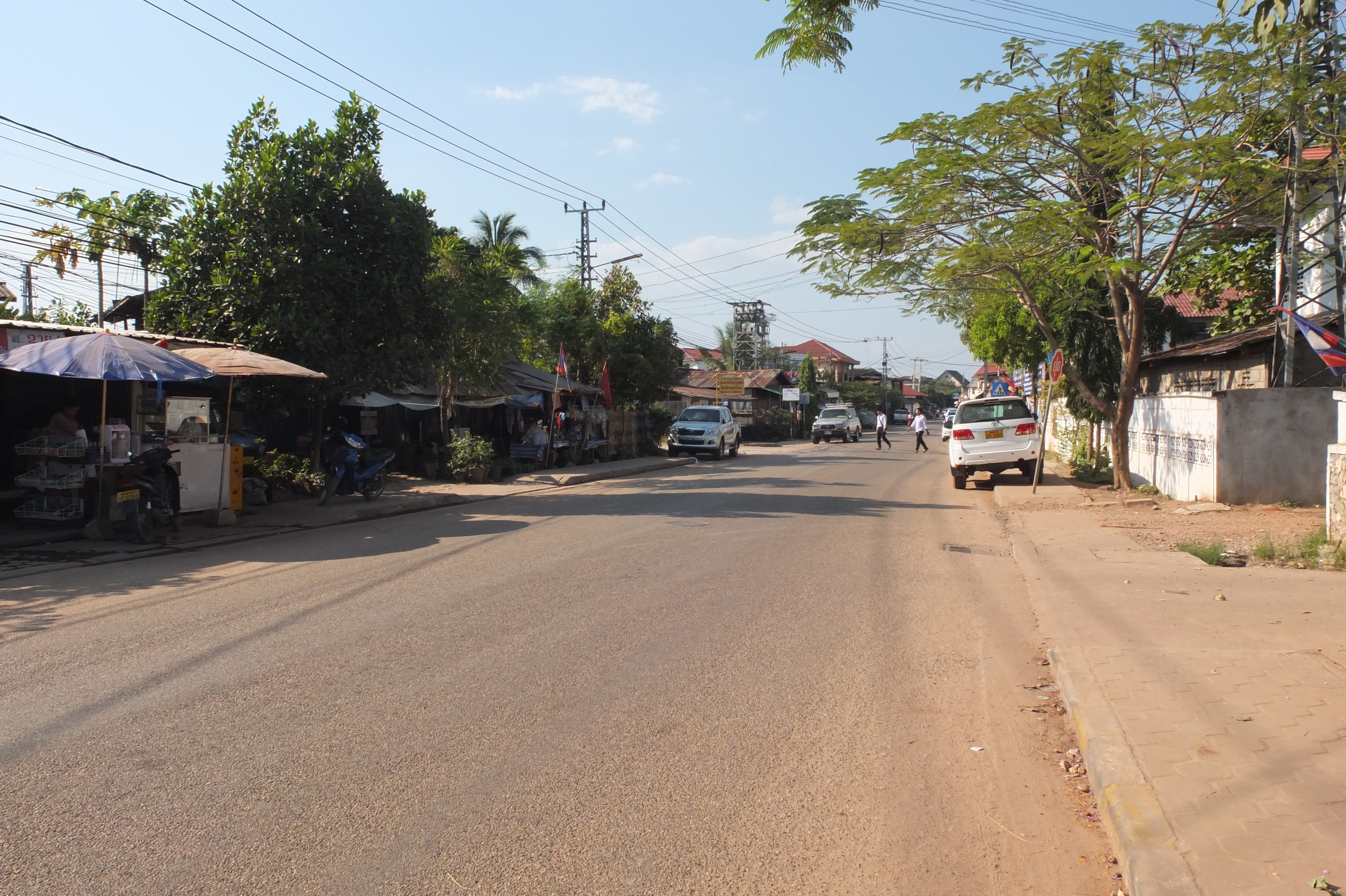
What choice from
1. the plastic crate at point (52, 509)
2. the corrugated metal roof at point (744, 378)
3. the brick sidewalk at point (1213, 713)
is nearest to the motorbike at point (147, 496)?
the plastic crate at point (52, 509)

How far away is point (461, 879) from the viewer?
3.33 meters

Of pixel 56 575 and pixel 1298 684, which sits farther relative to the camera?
pixel 56 575

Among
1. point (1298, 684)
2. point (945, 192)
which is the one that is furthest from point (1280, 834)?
point (945, 192)

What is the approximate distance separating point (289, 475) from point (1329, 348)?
16.9 meters

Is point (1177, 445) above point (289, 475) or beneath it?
above

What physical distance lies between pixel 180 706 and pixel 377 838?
219 cm

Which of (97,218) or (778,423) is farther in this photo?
(778,423)

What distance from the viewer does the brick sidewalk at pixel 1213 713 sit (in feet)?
11.0

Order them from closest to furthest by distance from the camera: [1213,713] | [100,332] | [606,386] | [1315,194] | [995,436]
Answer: [1213,713] → [100,332] → [1315,194] → [995,436] → [606,386]

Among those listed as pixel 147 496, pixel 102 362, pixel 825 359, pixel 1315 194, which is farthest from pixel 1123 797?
pixel 825 359

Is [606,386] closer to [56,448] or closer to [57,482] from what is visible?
[56,448]

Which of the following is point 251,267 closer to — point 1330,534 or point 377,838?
point 377,838

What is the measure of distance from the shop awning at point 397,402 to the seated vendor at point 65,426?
8590 mm

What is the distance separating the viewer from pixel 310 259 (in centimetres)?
1512
